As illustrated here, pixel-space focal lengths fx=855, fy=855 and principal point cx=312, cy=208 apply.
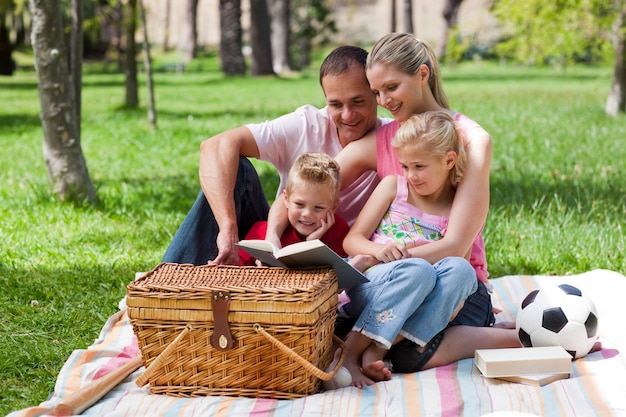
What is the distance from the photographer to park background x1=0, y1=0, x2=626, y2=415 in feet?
13.5

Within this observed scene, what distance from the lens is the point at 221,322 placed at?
2920 mm

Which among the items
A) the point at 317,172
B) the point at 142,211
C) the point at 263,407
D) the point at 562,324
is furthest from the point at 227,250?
the point at 142,211

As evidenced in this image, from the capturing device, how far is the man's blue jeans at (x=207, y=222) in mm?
3803

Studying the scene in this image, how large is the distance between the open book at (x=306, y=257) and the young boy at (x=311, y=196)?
1.05 ft

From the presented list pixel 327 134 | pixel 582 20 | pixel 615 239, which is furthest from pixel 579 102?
pixel 327 134

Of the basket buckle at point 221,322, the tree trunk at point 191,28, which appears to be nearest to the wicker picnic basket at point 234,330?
the basket buckle at point 221,322

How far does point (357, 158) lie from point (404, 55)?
55cm

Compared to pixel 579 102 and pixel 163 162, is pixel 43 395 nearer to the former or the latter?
pixel 163 162

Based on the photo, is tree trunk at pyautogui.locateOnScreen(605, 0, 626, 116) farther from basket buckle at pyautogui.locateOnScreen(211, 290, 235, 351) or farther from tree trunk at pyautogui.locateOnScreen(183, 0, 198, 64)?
tree trunk at pyautogui.locateOnScreen(183, 0, 198, 64)

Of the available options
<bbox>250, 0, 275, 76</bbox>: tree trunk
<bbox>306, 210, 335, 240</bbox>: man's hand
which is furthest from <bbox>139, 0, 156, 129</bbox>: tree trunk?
<bbox>250, 0, 275, 76</bbox>: tree trunk

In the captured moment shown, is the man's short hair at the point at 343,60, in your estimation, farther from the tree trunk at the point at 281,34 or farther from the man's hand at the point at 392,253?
the tree trunk at the point at 281,34

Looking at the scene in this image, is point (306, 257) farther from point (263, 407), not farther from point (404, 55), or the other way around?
point (404, 55)

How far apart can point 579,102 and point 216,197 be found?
11657 mm

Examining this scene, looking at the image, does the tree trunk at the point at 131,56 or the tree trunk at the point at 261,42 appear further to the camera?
the tree trunk at the point at 261,42
